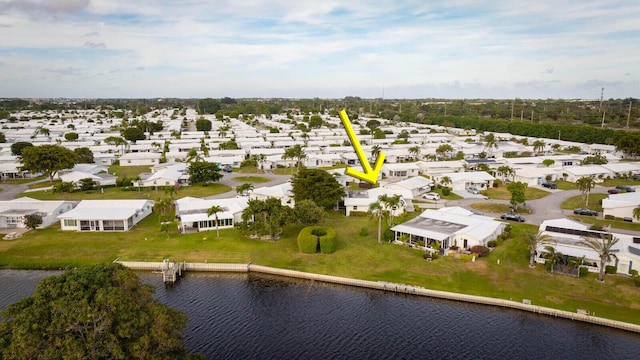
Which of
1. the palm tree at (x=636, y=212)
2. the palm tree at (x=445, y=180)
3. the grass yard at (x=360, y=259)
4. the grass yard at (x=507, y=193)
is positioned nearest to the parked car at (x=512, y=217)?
the grass yard at (x=360, y=259)

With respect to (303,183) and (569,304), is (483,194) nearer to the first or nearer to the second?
(303,183)

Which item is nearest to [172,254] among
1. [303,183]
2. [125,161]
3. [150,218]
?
[150,218]

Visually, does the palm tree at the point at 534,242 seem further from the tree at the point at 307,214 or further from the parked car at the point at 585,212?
the tree at the point at 307,214

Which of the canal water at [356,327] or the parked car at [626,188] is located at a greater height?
the parked car at [626,188]

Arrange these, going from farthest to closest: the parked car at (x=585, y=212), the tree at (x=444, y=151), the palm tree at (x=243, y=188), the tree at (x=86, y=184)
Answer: the tree at (x=444, y=151) < the tree at (x=86, y=184) < the palm tree at (x=243, y=188) < the parked car at (x=585, y=212)

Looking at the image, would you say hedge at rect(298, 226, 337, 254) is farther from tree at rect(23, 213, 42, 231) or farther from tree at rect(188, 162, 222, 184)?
tree at rect(188, 162, 222, 184)

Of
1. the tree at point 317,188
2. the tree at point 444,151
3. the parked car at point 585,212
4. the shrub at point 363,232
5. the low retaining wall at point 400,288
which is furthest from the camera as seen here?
the tree at point 444,151

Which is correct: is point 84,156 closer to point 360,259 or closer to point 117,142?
point 117,142
